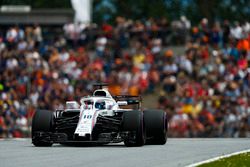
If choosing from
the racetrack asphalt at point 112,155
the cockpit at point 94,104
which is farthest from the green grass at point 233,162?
the cockpit at point 94,104

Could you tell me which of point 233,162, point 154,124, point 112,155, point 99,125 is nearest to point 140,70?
point 154,124

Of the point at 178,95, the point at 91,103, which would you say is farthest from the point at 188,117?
the point at 91,103

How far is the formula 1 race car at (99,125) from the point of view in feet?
64.0

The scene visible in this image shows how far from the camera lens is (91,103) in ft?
67.7

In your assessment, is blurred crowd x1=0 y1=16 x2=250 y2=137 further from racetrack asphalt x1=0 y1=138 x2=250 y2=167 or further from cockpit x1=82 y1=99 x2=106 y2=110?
cockpit x1=82 y1=99 x2=106 y2=110

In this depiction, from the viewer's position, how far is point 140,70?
33375 millimetres

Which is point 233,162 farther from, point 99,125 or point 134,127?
point 99,125

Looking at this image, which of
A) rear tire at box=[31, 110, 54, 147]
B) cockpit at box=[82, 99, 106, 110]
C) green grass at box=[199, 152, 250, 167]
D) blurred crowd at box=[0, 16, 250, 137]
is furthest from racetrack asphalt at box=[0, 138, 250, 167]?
blurred crowd at box=[0, 16, 250, 137]

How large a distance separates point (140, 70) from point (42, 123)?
13.5 meters

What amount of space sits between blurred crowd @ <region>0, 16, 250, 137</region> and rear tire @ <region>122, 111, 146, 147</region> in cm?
1085

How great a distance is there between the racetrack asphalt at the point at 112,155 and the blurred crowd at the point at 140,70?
964 centimetres

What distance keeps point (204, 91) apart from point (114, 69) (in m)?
4.31

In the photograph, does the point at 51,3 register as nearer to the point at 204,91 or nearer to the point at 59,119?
the point at 204,91

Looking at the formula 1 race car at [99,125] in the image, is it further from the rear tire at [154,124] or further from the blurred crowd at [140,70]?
the blurred crowd at [140,70]
